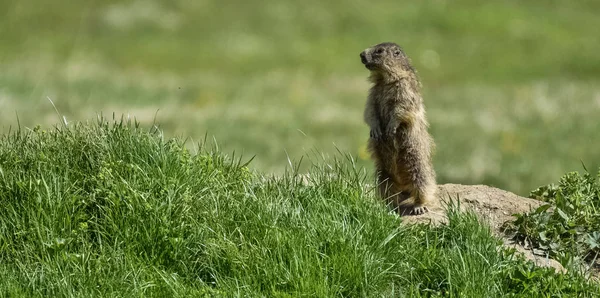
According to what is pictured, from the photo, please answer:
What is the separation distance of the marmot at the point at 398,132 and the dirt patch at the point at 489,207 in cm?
17

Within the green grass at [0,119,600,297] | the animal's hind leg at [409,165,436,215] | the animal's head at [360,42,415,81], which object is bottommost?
the green grass at [0,119,600,297]

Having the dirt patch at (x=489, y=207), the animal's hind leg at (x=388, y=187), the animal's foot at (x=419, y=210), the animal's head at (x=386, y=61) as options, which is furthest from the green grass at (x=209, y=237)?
the animal's head at (x=386, y=61)

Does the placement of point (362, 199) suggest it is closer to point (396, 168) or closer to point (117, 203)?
point (396, 168)

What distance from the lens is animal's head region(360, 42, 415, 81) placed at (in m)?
8.49

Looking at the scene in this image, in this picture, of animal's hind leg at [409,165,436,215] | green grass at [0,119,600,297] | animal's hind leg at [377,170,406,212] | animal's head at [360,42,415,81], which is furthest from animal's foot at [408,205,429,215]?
animal's head at [360,42,415,81]

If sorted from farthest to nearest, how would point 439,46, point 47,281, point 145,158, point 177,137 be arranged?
point 439,46 < point 177,137 < point 145,158 < point 47,281

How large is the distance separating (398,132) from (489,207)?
3.59ft

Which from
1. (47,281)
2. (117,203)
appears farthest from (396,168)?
(47,281)

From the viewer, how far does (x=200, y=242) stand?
6.78 metres

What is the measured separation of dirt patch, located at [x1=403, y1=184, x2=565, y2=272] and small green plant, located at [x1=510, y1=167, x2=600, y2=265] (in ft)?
0.42

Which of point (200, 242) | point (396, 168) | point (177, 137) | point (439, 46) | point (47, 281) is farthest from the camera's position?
point (439, 46)

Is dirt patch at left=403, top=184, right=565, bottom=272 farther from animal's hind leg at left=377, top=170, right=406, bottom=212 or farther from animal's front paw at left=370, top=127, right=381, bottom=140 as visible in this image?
animal's front paw at left=370, top=127, right=381, bottom=140

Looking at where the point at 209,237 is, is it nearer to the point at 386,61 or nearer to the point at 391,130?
the point at 391,130

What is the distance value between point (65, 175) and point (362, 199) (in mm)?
2317
